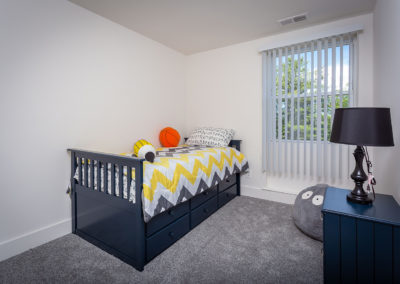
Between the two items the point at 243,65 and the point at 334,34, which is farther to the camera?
the point at 243,65

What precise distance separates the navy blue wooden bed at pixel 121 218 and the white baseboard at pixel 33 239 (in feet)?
0.29

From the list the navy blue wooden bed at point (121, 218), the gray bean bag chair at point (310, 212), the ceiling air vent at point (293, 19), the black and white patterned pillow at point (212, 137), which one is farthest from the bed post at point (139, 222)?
the ceiling air vent at point (293, 19)

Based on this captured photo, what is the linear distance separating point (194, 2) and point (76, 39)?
3.92 ft

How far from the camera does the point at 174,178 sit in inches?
70.3

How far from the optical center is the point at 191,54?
3590mm

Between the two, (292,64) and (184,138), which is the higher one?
(292,64)

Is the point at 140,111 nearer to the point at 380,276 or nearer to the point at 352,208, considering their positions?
the point at 352,208

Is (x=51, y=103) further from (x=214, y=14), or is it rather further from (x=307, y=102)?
(x=307, y=102)

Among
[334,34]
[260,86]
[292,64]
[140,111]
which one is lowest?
[140,111]

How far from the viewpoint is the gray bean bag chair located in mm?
A: 1890

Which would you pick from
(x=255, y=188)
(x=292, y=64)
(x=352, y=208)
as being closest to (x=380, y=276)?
→ (x=352, y=208)

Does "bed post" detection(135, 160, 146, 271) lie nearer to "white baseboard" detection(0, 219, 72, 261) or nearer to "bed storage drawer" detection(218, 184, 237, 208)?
"white baseboard" detection(0, 219, 72, 261)

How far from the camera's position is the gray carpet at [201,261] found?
1.47 m

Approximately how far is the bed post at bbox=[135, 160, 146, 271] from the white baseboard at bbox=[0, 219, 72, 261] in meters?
0.94
